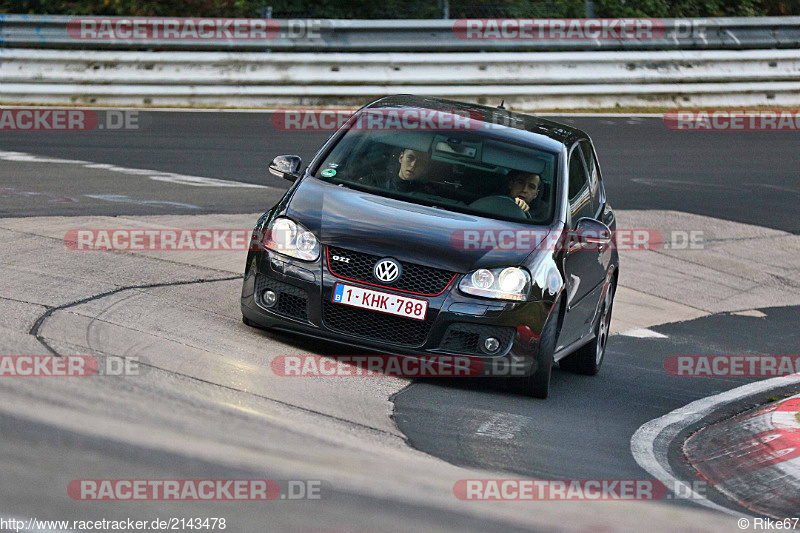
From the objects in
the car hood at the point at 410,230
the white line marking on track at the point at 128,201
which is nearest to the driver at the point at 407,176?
the car hood at the point at 410,230

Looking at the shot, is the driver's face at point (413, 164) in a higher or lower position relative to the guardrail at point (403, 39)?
higher

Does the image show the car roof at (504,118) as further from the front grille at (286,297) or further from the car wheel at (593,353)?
the front grille at (286,297)

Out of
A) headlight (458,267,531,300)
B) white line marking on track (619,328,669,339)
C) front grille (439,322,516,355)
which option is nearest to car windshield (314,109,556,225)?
headlight (458,267,531,300)

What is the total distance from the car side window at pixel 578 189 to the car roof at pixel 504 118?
15 cm

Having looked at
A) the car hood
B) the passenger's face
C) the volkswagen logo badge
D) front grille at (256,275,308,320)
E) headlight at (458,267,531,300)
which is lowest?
front grille at (256,275,308,320)

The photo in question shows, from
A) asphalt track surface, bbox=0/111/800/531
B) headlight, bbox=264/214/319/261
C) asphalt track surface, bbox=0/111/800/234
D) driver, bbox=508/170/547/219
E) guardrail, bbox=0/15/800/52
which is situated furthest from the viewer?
guardrail, bbox=0/15/800/52

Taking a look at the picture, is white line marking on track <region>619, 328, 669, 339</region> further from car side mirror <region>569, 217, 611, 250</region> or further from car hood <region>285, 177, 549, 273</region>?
car hood <region>285, 177, 549, 273</region>

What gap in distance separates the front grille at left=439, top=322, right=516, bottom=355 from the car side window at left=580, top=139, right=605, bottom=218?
80.7 inches

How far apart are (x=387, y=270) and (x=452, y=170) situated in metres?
1.30

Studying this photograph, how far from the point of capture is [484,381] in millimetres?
8156

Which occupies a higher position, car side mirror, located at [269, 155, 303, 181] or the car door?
car side mirror, located at [269, 155, 303, 181]

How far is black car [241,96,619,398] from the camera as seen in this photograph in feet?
24.2

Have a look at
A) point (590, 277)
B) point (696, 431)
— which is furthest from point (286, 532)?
point (590, 277)

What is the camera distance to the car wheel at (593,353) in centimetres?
916
